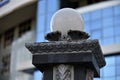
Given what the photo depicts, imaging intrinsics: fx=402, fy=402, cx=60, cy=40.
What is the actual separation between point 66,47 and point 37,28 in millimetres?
22541

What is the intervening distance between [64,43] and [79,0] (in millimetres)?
23074

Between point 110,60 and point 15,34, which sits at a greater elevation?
point 15,34

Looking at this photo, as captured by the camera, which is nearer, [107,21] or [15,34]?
[107,21]

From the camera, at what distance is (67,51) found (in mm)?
4055

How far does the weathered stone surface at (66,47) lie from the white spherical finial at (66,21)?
9.4 inches

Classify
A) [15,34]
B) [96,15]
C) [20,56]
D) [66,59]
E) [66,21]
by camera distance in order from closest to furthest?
[66,59] → [66,21] → [96,15] → [20,56] → [15,34]

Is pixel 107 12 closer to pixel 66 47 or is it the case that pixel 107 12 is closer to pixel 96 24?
pixel 96 24

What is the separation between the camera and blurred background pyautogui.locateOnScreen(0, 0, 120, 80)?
2306 centimetres

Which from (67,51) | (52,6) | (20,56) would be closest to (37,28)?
(52,6)

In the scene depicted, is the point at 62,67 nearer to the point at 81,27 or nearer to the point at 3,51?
the point at 81,27

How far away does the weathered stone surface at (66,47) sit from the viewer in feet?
13.1

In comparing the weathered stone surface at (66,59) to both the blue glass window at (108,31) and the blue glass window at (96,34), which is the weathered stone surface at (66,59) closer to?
the blue glass window at (108,31)

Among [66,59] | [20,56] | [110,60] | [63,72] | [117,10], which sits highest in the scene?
[117,10]

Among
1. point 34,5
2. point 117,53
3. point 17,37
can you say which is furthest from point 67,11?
point 17,37
